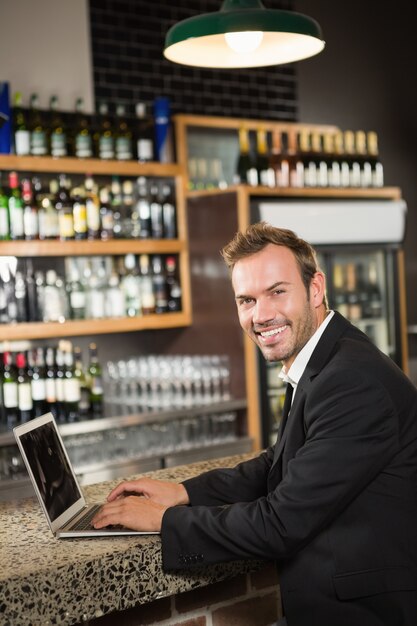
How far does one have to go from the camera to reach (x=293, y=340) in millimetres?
1979

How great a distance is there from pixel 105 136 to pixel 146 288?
0.85m

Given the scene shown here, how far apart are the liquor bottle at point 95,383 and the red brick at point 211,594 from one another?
107 inches

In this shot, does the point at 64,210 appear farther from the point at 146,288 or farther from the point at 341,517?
the point at 341,517

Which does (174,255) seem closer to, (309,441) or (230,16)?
(230,16)

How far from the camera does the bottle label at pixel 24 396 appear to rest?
4527 millimetres

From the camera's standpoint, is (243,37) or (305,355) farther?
(243,37)

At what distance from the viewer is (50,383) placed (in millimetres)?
4613

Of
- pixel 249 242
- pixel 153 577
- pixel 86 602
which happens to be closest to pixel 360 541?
pixel 153 577

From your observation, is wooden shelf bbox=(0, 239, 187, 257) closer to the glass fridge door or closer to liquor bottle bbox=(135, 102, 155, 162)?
liquor bottle bbox=(135, 102, 155, 162)

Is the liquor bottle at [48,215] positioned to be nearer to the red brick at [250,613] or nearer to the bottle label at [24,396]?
the bottle label at [24,396]

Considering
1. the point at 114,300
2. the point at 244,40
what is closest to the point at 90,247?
the point at 114,300

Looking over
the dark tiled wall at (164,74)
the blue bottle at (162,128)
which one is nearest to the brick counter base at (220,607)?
the blue bottle at (162,128)

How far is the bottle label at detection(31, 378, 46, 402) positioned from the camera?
4.55 m

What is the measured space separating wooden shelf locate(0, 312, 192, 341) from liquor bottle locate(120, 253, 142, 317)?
0.23ft
